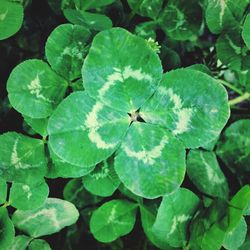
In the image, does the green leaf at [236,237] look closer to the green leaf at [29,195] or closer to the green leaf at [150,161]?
the green leaf at [150,161]

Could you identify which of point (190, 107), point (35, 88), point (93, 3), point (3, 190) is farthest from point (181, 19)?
point (3, 190)

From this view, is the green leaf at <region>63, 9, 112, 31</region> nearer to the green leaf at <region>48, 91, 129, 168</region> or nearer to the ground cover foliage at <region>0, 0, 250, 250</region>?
the ground cover foliage at <region>0, 0, 250, 250</region>

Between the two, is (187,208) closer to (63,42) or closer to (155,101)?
(155,101)

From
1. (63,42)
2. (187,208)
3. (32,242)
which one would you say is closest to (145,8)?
(63,42)

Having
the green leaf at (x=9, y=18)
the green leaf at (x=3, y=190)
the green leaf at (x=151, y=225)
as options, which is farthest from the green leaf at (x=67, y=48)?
the green leaf at (x=151, y=225)

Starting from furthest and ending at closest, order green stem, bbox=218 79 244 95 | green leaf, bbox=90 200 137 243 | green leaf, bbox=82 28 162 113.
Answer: green stem, bbox=218 79 244 95
green leaf, bbox=90 200 137 243
green leaf, bbox=82 28 162 113

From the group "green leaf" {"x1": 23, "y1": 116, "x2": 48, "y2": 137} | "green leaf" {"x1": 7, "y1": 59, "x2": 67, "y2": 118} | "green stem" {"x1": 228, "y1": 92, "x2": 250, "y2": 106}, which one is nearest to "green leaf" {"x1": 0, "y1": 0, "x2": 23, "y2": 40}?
"green leaf" {"x1": 7, "y1": 59, "x2": 67, "y2": 118}
